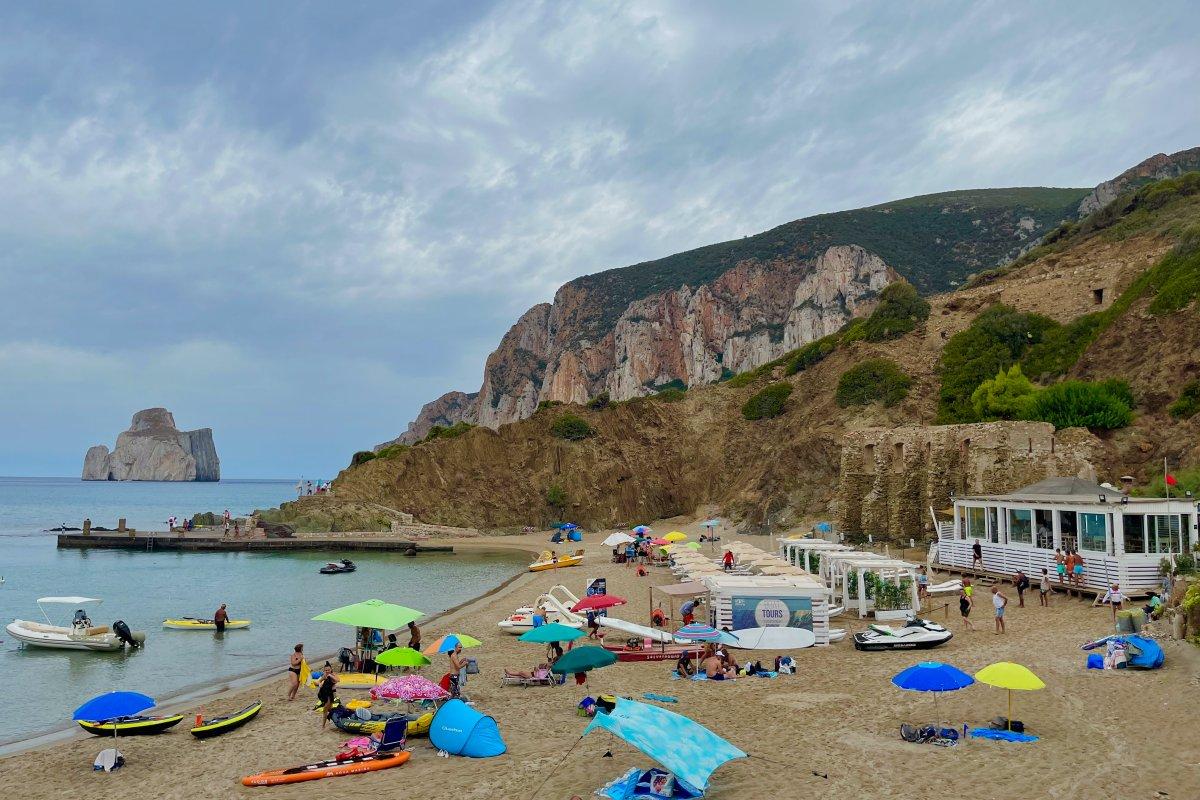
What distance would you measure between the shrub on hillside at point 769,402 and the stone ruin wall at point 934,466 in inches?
965

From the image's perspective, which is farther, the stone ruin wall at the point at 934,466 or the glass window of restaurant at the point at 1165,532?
the stone ruin wall at the point at 934,466

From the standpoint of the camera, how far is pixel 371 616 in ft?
53.2

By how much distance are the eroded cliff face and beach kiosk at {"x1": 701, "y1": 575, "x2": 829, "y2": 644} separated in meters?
91.5

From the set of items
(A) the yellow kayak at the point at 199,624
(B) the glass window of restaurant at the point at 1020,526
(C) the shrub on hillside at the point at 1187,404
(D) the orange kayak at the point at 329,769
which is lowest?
(A) the yellow kayak at the point at 199,624

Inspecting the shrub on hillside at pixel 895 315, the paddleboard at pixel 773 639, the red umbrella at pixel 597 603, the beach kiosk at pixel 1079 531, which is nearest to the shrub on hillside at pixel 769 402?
the shrub on hillside at pixel 895 315

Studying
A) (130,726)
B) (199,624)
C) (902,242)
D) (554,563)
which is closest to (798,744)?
(130,726)

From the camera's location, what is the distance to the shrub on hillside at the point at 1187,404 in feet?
124

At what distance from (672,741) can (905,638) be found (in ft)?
35.8

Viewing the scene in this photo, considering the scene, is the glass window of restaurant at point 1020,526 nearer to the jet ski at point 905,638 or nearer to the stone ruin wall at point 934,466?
the stone ruin wall at point 934,466

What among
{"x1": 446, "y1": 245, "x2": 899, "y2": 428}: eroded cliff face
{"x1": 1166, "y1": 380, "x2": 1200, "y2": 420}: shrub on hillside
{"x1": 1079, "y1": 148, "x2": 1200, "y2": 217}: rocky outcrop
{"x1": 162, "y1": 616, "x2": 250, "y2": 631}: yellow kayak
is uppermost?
{"x1": 1079, "y1": 148, "x2": 1200, "y2": 217}: rocky outcrop

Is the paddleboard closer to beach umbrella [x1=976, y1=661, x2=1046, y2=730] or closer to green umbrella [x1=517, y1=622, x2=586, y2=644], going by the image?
green umbrella [x1=517, y1=622, x2=586, y2=644]

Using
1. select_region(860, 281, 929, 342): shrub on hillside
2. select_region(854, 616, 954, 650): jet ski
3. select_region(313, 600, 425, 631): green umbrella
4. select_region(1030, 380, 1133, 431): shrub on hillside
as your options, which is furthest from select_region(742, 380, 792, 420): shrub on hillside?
select_region(313, 600, 425, 631): green umbrella

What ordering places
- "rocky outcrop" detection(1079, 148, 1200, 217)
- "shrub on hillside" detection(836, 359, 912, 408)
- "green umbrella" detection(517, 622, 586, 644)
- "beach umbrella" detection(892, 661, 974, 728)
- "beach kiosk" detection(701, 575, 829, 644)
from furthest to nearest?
"rocky outcrop" detection(1079, 148, 1200, 217), "shrub on hillside" detection(836, 359, 912, 408), "beach kiosk" detection(701, 575, 829, 644), "green umbrella" detection(517, 622, 586, 644), "beach umbrella" detection(892, 661, 974, 728)

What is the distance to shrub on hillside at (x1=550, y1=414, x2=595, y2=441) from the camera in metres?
72.3
